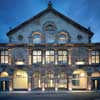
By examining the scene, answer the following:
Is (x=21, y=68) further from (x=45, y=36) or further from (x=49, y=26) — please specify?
(x=49, y=26)

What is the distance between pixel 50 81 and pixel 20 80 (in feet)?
21.9

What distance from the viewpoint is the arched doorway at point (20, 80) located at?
99.3ft

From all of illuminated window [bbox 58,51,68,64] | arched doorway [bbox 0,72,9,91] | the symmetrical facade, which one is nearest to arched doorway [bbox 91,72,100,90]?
the symmetrical facade

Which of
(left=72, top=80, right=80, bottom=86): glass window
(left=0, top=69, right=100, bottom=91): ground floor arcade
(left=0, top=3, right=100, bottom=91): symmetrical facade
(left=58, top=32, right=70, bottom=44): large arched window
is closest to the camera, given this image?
(left=0, top=69, right=100, bottom=91): ground floor arcade

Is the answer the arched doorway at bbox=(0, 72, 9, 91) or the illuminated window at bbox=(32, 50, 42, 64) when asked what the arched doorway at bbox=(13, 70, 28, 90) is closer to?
the arched doorway at bbox=(0, 72, 9, 91)

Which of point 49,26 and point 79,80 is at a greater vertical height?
point 49,26

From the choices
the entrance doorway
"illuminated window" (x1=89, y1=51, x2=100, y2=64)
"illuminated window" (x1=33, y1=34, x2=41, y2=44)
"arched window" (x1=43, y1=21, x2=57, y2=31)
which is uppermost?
"arched window" (x1=43, y1=21, x2=57, y2=31)

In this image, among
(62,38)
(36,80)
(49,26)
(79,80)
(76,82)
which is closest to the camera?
(36,80)

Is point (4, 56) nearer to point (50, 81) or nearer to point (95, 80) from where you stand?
point (50, 81)

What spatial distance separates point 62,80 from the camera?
2964 cm

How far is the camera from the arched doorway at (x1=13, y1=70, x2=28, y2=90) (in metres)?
30.3

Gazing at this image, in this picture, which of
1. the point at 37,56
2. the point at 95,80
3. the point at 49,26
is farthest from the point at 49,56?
the point at 95,80

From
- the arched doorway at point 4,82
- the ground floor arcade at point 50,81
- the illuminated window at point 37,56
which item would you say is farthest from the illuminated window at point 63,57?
the arched doorway at point 4,82

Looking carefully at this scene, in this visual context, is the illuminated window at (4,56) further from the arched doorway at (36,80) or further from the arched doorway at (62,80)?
the arched doorway at (62,80)
